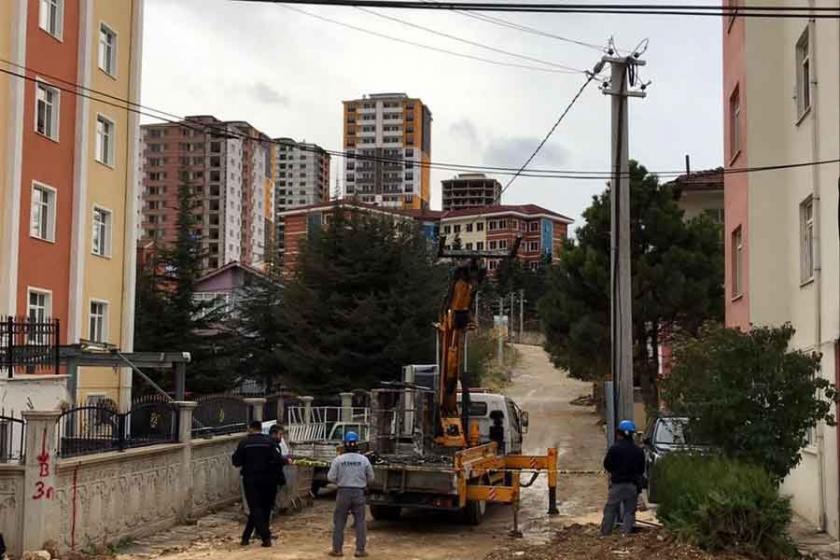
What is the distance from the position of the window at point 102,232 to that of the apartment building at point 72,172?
3cm

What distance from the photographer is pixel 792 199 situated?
17.5 meters

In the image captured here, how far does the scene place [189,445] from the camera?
15773 mm

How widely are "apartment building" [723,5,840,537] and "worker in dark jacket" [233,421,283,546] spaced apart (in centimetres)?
803

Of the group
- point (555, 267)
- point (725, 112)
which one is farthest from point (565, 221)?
point (725, 112)

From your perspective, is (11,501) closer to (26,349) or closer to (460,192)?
(26,349)

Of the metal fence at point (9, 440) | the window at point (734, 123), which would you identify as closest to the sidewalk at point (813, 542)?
the window at point (734, 123)

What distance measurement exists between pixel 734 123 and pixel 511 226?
313 ft

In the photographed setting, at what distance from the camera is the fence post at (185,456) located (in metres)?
15.5

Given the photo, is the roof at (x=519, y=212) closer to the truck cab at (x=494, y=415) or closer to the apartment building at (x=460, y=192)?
the apartment building at (x=460, y=192)

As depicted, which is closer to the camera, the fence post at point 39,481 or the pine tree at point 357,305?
the fence post at point 39,481

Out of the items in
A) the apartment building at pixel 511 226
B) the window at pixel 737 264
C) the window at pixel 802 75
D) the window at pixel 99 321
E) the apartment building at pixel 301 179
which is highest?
the apartment building at pixel 301 179

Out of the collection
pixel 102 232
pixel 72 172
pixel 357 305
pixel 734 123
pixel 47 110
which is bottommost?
pixel 357 305

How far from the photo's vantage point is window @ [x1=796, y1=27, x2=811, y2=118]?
16663 mm

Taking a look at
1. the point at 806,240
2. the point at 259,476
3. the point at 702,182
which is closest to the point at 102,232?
the point at 259,476
